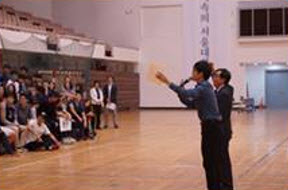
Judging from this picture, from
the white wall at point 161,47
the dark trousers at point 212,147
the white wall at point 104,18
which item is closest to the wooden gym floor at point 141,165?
the dark trousers at point 212,147

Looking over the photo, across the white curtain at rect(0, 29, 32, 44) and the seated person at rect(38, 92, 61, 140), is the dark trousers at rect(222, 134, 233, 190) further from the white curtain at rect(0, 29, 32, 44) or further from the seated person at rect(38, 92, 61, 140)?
the white curtain at rect(0, 29, 32, 44)

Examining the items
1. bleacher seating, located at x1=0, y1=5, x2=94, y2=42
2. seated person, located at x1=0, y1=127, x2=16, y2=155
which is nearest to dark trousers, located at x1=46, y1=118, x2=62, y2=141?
seated person, located at x1=0, y1=127, x2=16, y2=155

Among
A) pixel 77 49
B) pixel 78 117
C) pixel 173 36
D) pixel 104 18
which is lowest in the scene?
pixel 78 117

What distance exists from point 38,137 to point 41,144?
266 millimetres

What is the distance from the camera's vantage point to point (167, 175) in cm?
911

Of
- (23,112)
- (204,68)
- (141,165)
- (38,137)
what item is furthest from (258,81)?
(204,68)

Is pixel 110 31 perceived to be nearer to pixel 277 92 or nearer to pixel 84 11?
pixel 84 11

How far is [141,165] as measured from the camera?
33.7ft

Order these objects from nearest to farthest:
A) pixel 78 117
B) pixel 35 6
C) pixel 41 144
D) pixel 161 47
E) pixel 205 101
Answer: pixel 205 101 < pixel 41 144 < pixel 78 117 < pixel 35 6 < pixel 161 47

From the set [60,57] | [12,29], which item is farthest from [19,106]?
[60,57]

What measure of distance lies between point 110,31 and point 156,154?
22.2 metres

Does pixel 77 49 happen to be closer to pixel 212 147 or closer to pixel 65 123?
pixel 65 123

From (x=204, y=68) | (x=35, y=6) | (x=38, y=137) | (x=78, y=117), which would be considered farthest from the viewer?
Answer: (x=35, y=6)

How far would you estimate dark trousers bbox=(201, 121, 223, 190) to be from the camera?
20.6ft
